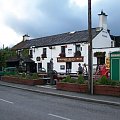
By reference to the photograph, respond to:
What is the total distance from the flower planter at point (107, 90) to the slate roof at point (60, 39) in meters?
24.8

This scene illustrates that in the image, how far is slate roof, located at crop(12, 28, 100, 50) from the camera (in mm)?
47997

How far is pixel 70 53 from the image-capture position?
4866 cm

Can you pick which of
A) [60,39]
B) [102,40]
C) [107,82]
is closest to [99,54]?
[102,40]

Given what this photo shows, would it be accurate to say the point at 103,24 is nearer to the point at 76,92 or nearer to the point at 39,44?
the point at 39,44

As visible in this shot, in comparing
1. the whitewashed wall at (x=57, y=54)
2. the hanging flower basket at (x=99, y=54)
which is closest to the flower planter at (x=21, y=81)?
the whitewashed wall at (x=57, y=54)

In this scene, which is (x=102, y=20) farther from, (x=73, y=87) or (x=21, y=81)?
(x=73, y=87)

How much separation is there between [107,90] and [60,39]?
106ft

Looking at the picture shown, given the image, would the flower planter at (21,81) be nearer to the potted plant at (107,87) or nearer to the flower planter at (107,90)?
the potted plant at (107,87)

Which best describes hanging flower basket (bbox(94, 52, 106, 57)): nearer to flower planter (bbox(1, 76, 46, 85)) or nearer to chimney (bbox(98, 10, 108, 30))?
chimney (bbox(98, 10, 108, 30))

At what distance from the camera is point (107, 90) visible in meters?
20.5

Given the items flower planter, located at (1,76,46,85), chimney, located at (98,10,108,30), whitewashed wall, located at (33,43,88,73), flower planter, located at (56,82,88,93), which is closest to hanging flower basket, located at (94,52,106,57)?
whitewashed wall, located at (33,43,88,73)

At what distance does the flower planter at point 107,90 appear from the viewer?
A: 780 inches

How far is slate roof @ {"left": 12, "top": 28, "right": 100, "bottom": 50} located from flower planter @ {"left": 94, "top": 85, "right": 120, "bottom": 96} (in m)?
24.8

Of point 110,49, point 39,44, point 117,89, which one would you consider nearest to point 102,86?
point 117,89
